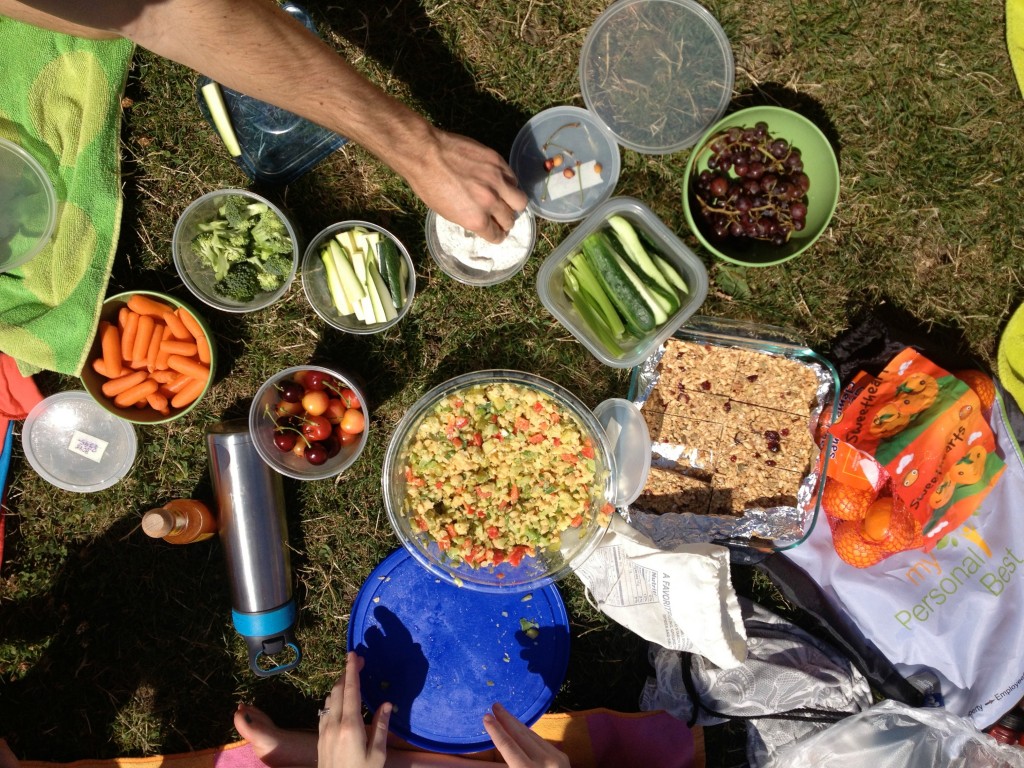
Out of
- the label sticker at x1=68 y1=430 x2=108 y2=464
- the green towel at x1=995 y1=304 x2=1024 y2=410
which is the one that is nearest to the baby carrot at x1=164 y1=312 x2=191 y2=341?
the label sticker at x1=68 y1=430 x2=108 y2=464

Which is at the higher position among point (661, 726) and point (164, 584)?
point (661, 726)

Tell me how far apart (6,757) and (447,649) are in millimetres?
1765

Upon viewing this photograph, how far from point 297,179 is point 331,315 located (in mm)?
589

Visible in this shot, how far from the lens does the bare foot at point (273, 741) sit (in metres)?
2.66

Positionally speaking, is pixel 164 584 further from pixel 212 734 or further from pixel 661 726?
pixel 661 726

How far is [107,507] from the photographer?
9.35 feet

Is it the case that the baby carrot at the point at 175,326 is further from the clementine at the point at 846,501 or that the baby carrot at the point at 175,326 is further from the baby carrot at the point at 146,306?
the clementine at the point at 846,501

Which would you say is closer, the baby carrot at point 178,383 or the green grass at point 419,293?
the baby carrot at point 178,383

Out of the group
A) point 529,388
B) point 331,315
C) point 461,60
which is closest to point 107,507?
point 331,315

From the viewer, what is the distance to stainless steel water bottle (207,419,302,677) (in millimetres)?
2531

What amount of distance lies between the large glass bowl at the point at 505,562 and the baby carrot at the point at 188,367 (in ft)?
2.41

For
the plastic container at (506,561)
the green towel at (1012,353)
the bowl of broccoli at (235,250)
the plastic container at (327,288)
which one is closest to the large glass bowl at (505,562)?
the plastic container at (506,561)

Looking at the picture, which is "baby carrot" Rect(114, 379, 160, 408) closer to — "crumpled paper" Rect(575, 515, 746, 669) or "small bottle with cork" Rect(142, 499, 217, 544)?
"small bottle with cork" Rect(142, 499, 217, 544)

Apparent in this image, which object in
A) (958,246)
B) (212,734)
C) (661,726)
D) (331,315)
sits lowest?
(212,734)
